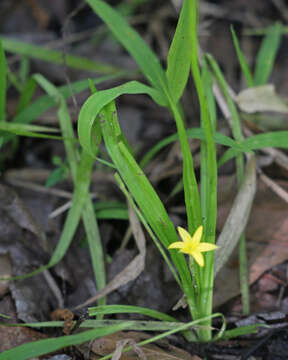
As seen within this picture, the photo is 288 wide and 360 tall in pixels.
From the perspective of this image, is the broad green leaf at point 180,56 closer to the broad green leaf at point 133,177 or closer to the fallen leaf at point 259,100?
the broad green leaf at point 133,177

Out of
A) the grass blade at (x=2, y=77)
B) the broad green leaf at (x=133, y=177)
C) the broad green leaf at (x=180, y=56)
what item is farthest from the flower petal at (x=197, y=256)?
the grass blade at (x=2, y=77)

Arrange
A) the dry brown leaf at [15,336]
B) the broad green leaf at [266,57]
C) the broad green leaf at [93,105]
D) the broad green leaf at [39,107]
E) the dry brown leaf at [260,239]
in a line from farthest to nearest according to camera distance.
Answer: the broad green leaf at [266,57] → the broad green leaf at [39,107] → the dry brown leaf at [260,239] → the dry brown leaf at [15,336] → the broad green leaf at [93,105]

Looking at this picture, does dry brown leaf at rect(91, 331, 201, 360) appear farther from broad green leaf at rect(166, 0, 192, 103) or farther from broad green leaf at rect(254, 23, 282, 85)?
broad green leaf at rect(254, 23, 282, 85)

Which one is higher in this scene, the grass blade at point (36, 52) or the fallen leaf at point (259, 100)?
the grass blade at point (36, 52)

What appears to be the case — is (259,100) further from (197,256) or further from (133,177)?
(197,256)

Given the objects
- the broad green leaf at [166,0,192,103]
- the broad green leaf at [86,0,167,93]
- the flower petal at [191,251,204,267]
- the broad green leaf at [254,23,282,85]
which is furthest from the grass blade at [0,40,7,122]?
the broad green leaf at [254,23,282,85]

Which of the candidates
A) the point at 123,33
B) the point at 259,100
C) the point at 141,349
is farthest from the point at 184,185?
the point at 259,100
